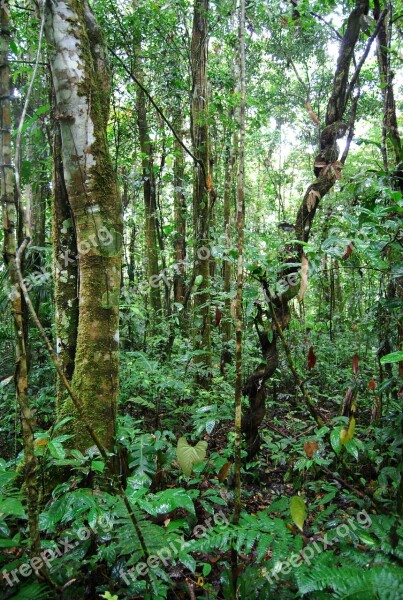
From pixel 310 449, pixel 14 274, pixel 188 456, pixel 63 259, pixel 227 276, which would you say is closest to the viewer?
pixel 14 274

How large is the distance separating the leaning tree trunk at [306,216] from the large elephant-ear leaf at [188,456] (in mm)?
923

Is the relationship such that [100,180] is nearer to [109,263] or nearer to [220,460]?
[109,263]

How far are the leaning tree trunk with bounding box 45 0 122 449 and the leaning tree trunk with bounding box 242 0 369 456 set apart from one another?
1.20m

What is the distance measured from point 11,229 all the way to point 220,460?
2184 millimetres

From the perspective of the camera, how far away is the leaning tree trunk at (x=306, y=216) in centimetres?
336

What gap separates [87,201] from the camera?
9.68 feet

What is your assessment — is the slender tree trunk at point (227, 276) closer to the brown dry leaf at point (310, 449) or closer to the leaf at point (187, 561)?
the brown dry leaf at point (310, 449)

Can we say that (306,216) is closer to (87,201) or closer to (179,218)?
(87,201)

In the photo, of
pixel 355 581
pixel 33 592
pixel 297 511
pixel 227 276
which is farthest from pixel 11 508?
pixel 227 276

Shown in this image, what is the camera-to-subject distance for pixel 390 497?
2.71 m

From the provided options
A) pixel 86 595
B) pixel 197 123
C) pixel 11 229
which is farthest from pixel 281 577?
pixel 197 123

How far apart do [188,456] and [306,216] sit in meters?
2.66

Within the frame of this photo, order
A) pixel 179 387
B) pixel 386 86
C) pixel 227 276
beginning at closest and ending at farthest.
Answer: pixel 179 387 < pixel 386 86 < pixel 227 276

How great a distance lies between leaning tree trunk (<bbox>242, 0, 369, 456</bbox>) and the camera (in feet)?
11.0
